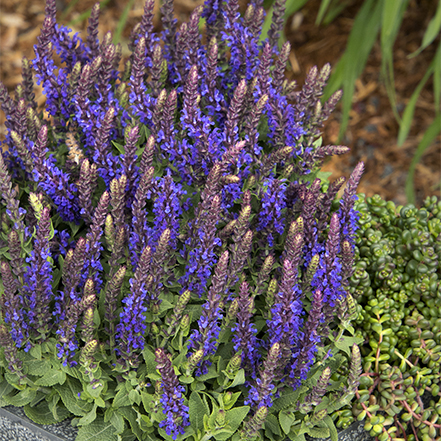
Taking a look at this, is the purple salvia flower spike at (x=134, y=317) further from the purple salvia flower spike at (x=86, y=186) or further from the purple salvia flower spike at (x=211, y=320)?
the purple salvia flower spike at (x=86, y=186)

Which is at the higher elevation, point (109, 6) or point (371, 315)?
point (109, 6)

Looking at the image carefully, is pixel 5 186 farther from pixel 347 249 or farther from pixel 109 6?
pixel 109 6

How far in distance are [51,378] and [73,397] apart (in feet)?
0.28

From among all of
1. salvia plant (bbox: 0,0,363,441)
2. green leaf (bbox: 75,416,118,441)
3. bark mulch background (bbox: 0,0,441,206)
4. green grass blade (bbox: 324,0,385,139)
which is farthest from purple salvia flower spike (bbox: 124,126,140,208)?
bark mulch background (bbox: 0,0,441,206)

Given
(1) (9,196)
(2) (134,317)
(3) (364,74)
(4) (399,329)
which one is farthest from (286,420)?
(3) (364,74)

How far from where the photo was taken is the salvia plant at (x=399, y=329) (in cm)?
144

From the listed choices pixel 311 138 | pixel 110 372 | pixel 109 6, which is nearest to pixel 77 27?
pixel 109 6

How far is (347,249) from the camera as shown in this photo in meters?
1.25

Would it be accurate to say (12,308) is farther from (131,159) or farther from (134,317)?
(131,159)

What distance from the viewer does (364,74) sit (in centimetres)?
380

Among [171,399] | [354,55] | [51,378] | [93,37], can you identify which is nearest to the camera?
[171,399]

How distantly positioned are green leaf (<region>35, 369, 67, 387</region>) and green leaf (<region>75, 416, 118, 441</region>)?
130 millimetres

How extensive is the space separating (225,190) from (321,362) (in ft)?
1.57

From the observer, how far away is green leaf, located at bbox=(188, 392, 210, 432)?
1.22 m
